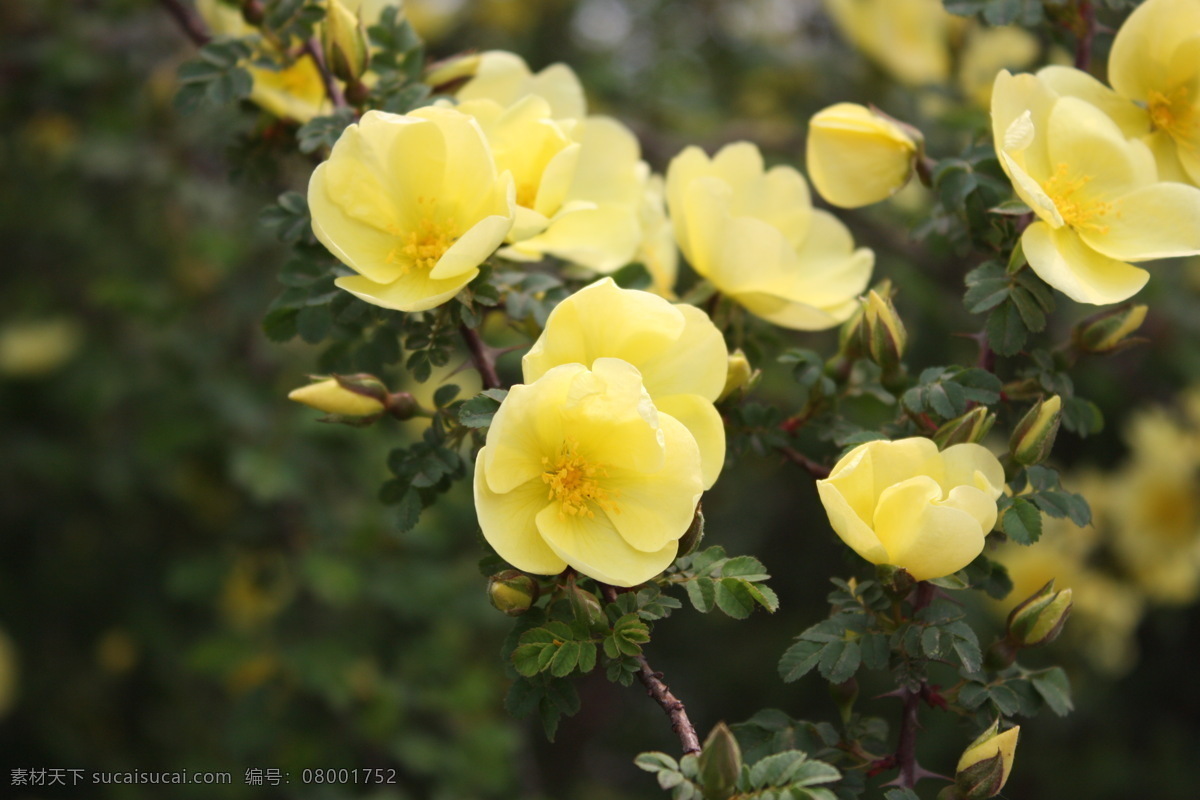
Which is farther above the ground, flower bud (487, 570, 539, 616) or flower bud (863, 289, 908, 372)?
flower bud (863, 289, 908, 372)

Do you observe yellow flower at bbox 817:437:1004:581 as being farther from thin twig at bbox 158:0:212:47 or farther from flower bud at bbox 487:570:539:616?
thin twig at bbox 158:0:212:47

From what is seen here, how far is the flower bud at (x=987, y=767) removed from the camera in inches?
39.5

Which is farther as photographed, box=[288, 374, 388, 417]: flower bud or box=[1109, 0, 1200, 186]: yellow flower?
box=[1109, 0, 1200, 186]: yellow flower

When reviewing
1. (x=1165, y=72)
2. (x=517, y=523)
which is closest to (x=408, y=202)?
(x=517, y=523)

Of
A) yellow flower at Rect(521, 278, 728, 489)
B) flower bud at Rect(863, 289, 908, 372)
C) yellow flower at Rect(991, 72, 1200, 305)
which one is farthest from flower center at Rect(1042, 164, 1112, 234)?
yellow flower at Rect(521, 278, 728, 489)

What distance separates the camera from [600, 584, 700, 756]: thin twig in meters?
0.98

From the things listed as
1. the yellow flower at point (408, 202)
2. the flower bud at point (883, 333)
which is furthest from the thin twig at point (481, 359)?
the flower bud at point (883, 333)

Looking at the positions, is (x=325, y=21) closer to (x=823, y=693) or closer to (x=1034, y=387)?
(x=1034, y=387)

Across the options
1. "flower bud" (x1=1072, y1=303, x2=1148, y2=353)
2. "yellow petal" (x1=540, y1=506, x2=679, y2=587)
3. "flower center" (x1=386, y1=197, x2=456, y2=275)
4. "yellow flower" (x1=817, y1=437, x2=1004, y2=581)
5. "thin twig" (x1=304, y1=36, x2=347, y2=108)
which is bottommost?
"yellow petal" (x1=540, y1=506, x2=679, y2=587)

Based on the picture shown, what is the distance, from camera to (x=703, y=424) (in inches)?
42.6

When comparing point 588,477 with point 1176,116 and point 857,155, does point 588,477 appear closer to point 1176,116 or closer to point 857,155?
point 857,155

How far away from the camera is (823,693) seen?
3.51 m

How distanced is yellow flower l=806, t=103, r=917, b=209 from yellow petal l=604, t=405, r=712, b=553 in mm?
498

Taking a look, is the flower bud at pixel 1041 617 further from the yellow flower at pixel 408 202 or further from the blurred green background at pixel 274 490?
the blurred green background at pixel 274 490
